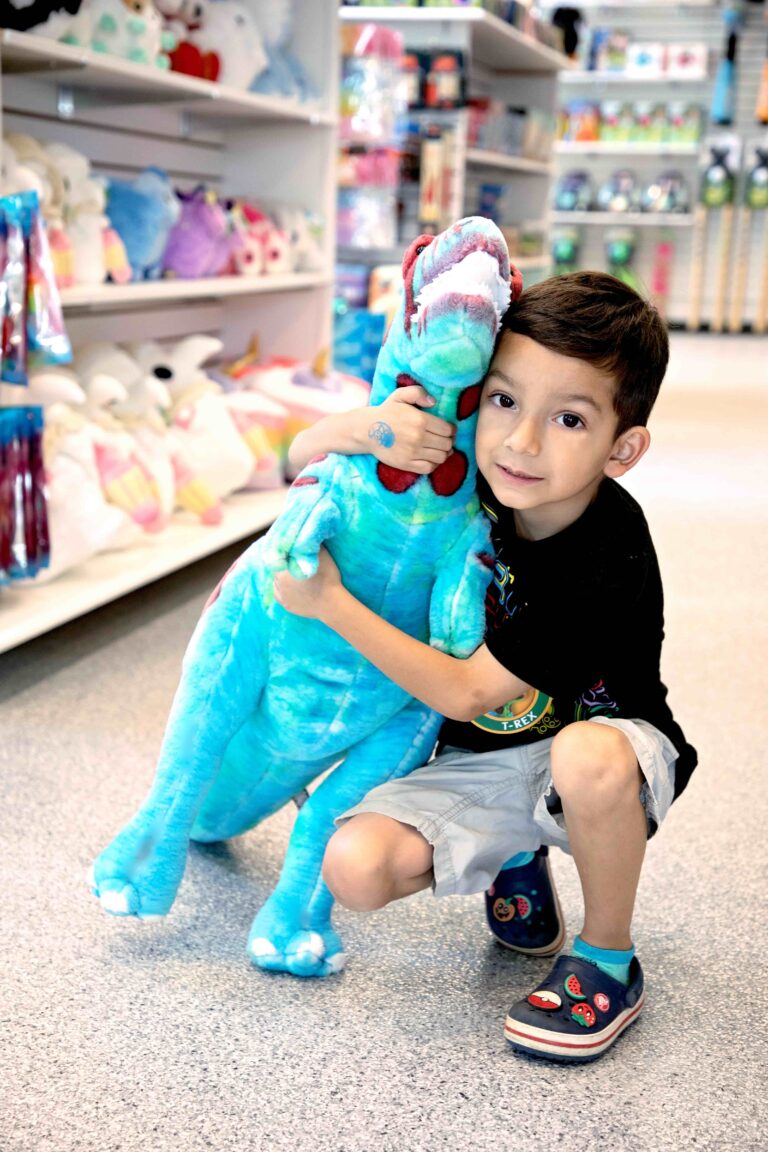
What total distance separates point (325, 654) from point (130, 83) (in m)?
1.81

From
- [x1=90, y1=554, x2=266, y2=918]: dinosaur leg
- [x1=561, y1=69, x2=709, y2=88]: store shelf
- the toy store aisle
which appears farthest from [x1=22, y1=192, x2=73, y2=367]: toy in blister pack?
[x1=561, y1=69, x2=709, y2=88]: store shelf

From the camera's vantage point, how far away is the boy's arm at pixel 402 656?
3.70ft

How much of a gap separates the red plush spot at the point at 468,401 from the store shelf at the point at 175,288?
1290 millimetres

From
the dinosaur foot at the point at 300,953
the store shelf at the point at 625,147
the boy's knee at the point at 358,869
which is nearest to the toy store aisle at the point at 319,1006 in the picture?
the dinosaur foot at the point at 300,953

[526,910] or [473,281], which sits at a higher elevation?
[473,281]

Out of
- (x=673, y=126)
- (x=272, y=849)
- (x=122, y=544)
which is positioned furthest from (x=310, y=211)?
(x=673, y=126)

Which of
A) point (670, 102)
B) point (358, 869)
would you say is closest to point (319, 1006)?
point (358, 869)

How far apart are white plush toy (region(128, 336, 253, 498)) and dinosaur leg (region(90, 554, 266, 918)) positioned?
154cm

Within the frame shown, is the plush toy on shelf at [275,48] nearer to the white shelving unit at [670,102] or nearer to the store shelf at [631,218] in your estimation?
the white shelving unit at [670,102]

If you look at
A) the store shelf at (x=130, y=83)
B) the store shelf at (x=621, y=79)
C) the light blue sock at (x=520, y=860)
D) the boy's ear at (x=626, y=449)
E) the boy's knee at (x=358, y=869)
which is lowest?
the light blue sock at (x=520, y=860)

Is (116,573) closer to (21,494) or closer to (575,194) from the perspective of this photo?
(21,494)

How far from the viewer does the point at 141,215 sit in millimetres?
2592

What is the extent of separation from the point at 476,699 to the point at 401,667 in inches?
3.1

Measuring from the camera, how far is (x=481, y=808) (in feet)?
4.00
